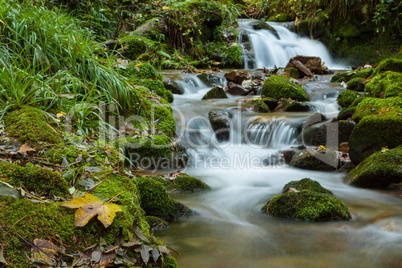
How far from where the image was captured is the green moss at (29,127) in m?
2.66

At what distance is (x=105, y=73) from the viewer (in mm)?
4379

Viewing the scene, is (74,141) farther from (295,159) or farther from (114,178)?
(295,159)

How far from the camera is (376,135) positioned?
4.50 meters

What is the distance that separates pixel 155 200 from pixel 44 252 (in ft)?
4.68

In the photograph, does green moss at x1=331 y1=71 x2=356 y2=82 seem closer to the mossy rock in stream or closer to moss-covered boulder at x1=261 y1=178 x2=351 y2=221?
moss-covered boulder at x1=261 y1=178 x2=351 y2=221

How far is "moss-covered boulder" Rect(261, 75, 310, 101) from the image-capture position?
283 inches

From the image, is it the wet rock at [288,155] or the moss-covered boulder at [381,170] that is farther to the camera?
the wet rock at [288,155]

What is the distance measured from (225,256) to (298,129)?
12.4ft

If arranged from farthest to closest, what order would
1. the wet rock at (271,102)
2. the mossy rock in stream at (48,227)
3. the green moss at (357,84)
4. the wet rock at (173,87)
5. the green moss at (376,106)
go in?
the wet rock at (173,87)
the green moss at (357,84)
the wet rock at (271,102)
the green moss at (376,106)
the mossy rock in stream at (48,227)

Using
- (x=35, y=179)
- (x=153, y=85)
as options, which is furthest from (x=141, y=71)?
(x=35, y=179)

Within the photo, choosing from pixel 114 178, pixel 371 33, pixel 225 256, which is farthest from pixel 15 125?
pixel 371 33

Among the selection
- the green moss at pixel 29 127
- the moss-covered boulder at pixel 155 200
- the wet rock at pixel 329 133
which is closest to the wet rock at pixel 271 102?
the wet rock at pixel 329 133

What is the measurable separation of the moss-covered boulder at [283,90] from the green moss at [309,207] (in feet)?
13.9

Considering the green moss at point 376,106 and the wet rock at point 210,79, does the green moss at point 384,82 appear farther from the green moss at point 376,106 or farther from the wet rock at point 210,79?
the wet rock at point 210,79
